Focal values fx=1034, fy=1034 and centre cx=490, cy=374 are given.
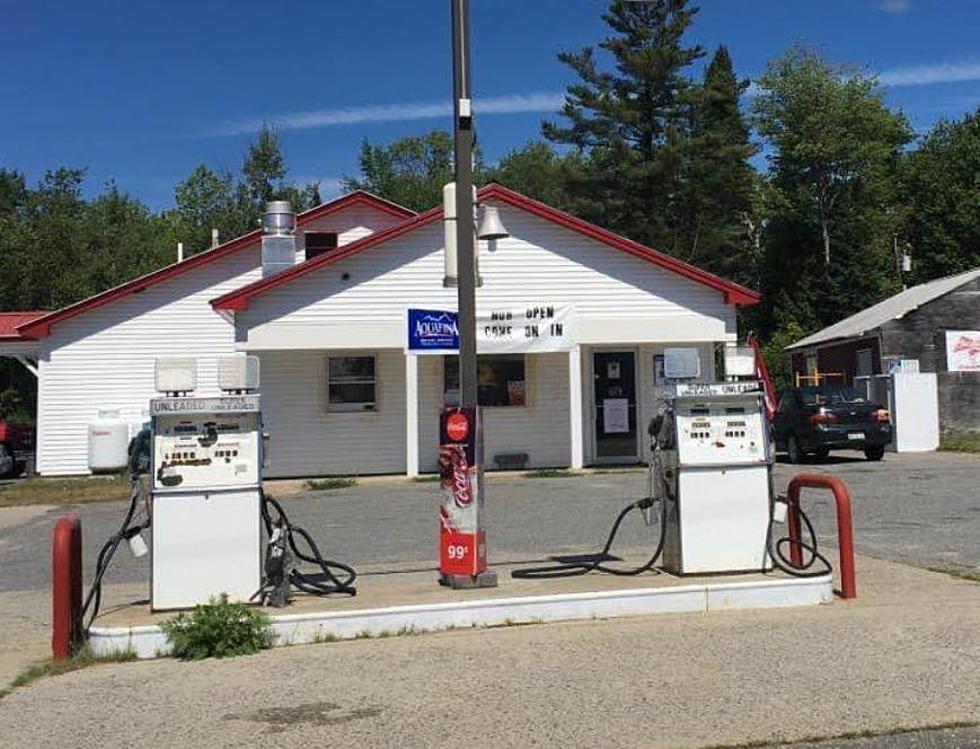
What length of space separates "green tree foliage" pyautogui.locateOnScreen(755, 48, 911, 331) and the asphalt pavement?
34825 mm

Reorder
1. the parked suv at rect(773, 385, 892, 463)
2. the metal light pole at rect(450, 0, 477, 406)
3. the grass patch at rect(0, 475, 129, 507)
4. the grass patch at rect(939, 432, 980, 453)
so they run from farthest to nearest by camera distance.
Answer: the grass patch at rect(939, 432, 980, 453), the parked suv at rect(773, 385, 892, 463), the grass patch at rect(0, 475, 129, 507), the metal light pole at rect(450, 0, 477, 406)

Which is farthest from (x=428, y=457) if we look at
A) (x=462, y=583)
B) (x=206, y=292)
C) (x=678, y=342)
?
(x=462, y=583)

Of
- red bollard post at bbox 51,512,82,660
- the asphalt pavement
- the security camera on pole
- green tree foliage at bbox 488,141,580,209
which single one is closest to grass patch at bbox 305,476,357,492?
the asphalt pavement

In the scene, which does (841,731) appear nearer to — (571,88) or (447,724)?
(447,724)

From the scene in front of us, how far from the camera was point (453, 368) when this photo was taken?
21.2m

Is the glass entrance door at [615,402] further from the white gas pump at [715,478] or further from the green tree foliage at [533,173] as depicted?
the green tree foliage at [533,173]

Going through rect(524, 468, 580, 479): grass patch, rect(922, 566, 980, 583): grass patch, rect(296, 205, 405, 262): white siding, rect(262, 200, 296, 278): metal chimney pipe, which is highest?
rect(296, 205, 405, 262): white siding

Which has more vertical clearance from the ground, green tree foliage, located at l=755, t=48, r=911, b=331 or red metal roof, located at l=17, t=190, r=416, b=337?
green tree foliage, located at l=755, t=48, r=911, b=331

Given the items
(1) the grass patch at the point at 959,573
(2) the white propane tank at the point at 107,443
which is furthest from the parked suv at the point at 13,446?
(1) the grass patch at the point at 959,573

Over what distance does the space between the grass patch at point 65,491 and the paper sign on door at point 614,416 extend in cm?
946

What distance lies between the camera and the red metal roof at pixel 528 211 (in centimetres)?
1938

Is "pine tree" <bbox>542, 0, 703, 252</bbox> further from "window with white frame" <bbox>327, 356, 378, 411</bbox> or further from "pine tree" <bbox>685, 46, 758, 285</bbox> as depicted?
"window with white frame" <bbox>327, 356, 378, 411</bbox>

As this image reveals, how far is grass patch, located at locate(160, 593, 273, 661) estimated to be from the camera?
670cm

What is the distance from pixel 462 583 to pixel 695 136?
46.8 meters
